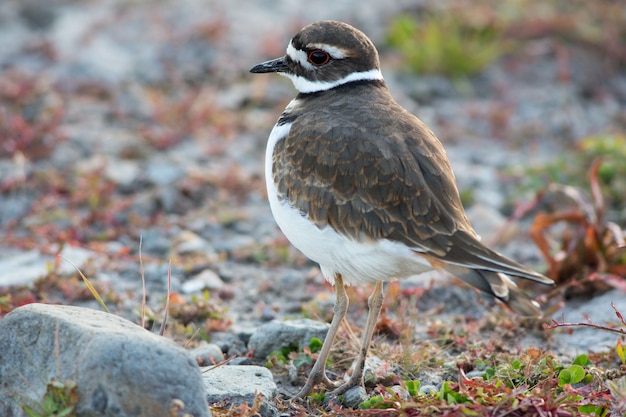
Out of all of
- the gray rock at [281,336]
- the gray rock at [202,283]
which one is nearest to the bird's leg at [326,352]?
the gray rock at [281,336]

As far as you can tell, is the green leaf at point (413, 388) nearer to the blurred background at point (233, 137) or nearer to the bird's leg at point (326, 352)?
the bird's leg at point (326, 352)

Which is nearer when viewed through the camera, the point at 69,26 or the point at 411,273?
the point at 411,273

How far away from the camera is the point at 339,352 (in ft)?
17.1

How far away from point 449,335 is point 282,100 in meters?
4.59

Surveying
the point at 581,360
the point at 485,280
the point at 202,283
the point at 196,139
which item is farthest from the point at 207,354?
the point at 196,139

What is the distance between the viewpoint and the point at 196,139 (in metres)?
8.59

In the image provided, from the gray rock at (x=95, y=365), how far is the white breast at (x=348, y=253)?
1049mm

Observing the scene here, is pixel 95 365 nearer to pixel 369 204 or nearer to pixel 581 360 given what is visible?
pixel 369 204

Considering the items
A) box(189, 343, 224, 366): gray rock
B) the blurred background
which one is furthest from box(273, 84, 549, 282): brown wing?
the blurred background

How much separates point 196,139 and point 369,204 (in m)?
4.46

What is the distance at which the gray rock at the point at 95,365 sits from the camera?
356cm

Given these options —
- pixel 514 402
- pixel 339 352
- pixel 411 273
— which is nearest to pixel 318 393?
pixel 339 352

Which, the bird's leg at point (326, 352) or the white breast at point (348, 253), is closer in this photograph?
the white breast at point (348, 253)

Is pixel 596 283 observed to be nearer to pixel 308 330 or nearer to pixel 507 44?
pixel 308 330
